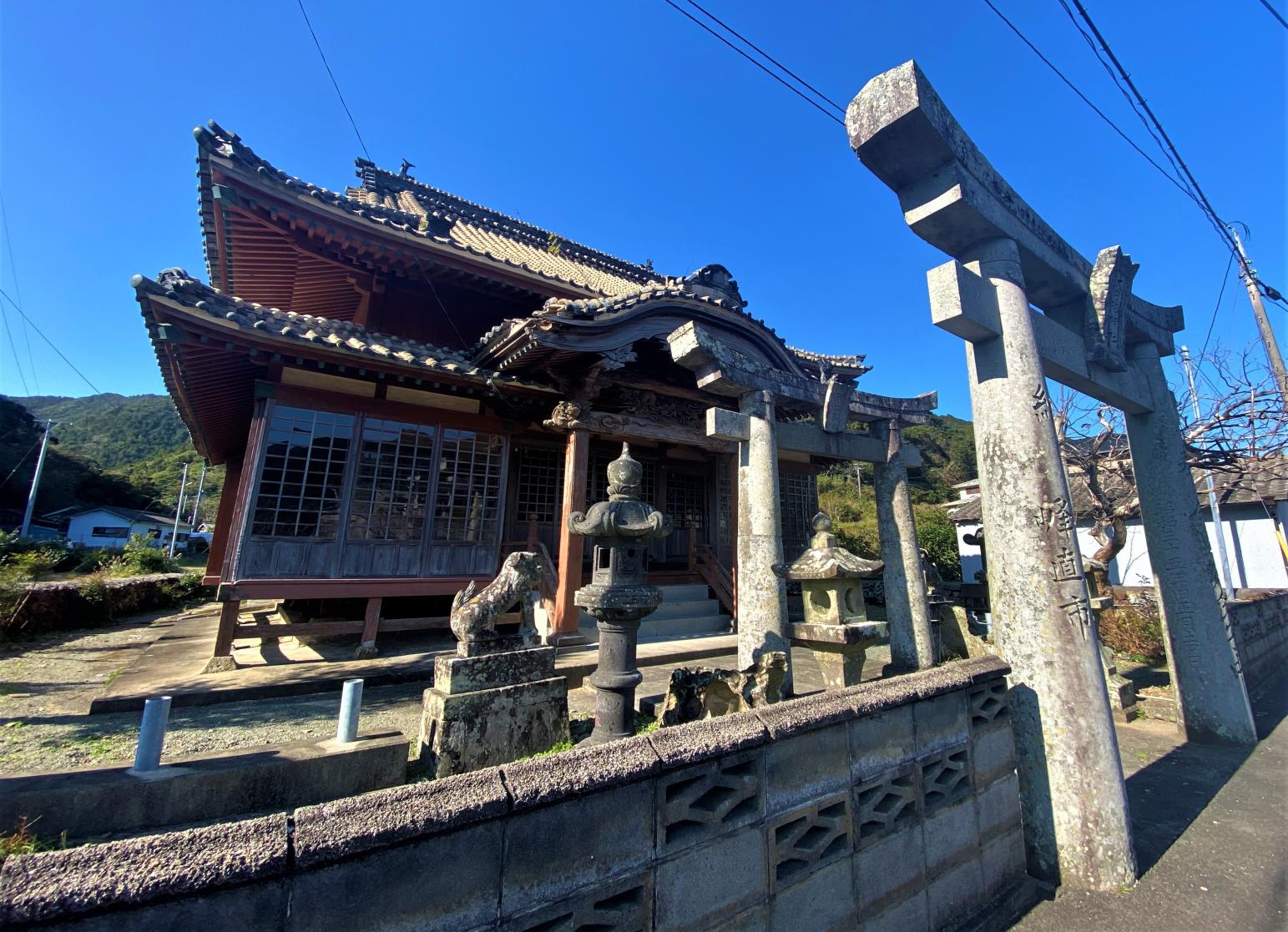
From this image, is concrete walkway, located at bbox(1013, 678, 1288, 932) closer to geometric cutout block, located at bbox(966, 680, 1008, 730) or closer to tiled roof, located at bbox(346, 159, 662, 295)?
geometric cutout block, located at bbox(966, 680, 1008, 730)

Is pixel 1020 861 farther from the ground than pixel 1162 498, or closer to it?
closer to it

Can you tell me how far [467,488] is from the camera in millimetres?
8508

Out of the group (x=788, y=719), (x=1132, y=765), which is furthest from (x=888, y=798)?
(x=1132, y=765)

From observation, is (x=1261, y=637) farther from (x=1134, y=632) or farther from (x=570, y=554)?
(x=570, y=554)

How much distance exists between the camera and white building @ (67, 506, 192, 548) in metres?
41.9

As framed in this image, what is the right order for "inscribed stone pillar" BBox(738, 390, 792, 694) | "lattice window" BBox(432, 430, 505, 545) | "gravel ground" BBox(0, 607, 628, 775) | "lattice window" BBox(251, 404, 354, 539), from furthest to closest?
"lattice window" BBox(432, 430, 505, 545) < "lattice window" BBox(251, 404, 354, 539) < "inscribed stone pillar" BBox(738, 390, 792, 694) < "gravel ground" BBox(0, 607, 628, 775)

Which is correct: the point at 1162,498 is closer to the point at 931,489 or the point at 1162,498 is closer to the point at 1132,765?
the point at 1132,765

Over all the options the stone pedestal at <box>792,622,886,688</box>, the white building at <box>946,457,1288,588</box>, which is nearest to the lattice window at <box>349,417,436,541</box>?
Answer: the stone pedestal at <box>792,622,886,688</box>

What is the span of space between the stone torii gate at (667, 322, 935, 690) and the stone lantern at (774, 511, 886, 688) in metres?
0.27

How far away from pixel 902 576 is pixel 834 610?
1.80 m

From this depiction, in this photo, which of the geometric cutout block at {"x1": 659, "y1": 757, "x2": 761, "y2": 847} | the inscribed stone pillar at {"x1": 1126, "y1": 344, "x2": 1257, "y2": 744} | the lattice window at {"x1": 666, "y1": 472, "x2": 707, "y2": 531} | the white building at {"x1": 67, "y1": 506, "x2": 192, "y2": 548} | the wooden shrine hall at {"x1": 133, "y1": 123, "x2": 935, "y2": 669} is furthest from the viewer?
the white building at {"x1": 67, "y1": 506, "x2": 192, "y2": 548}

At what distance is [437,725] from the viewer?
3932 mm

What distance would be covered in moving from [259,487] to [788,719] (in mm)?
7425

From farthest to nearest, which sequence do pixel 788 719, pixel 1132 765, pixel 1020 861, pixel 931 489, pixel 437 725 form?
pixel 931 489 < pixel 1132 765 < pixel 437 725 < pixel 1020 861 < pixel 788 719
